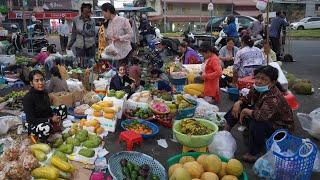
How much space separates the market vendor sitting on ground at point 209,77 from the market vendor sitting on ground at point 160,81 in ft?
1.67

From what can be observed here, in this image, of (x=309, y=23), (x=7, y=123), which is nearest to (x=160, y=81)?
(x=7, y=123)

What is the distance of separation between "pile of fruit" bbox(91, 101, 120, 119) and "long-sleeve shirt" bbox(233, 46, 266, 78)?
2966mm

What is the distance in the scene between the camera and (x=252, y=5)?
43781mm

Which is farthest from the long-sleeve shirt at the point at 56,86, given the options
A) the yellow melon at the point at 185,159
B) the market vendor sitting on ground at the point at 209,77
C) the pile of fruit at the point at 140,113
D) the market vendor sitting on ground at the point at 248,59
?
the yellow melon at the point at 185,159

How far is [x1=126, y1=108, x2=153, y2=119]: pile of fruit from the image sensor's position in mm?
5715

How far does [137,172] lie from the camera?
3.62 meters

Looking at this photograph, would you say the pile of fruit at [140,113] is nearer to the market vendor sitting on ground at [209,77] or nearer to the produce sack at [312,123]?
the market vendor sitting on ground at [209,77]

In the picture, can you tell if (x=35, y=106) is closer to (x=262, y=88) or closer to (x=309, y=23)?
(x=262, y=88)

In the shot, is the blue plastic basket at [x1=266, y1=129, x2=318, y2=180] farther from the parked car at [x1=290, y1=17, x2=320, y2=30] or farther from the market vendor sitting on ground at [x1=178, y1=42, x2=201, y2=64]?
the parked car at [x1=290, y1=17, x2=320, y2=30]

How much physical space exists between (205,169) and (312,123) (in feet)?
7.44

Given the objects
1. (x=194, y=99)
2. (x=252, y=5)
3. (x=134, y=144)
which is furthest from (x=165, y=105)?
(x=252, y=5)

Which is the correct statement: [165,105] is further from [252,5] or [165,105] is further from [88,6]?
[252,5]

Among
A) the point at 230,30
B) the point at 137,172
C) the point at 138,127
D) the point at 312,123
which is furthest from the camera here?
the point at 230,30

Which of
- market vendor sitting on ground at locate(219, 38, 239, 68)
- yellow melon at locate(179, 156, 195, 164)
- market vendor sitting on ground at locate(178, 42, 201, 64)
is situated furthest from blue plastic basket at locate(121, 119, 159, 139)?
market vendor sitting on ground at locate(219, 38, 239, 68)
